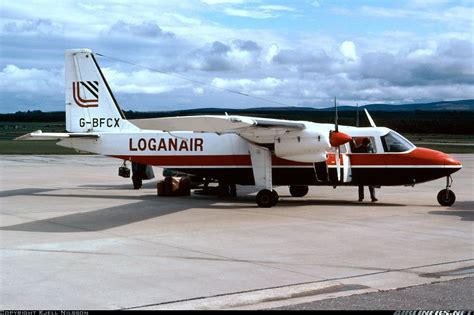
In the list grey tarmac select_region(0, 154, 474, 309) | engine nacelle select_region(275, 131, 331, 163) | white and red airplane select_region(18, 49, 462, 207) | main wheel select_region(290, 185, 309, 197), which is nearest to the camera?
grey tarmac select_region(0, 154, 474, 309)

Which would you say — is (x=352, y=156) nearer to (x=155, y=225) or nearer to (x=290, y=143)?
(x=290, y=143)

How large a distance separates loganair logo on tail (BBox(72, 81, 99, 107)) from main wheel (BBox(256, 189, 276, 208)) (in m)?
7.07

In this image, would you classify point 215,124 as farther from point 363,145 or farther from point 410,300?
point 410,300

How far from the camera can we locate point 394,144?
19.3 m

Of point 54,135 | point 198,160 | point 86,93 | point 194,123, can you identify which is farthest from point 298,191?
point 54,135

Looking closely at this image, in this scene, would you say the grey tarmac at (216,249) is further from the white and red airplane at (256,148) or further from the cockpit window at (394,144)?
the cockpit window at (394,144)

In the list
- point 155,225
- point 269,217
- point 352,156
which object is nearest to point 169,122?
point 155,225

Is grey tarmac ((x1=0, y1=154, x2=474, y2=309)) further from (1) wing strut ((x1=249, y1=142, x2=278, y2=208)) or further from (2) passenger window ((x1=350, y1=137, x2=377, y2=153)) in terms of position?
(2) passenger window ((x1=350, y1=137, x2=377, y2=153))

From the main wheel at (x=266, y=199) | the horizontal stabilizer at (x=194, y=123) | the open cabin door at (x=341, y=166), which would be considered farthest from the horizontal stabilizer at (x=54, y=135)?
the open cabin door at (x=341, y=166)

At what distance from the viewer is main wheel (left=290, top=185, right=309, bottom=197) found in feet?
72.7

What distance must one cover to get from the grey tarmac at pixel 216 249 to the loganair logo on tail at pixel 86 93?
3.30 meters

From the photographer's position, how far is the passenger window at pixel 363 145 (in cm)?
1938

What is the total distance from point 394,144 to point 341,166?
71.2 inches

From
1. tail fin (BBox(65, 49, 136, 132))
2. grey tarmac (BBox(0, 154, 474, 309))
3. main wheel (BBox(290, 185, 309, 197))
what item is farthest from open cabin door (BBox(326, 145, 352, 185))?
tail fin (BBox(65, 49, 136, 132))
